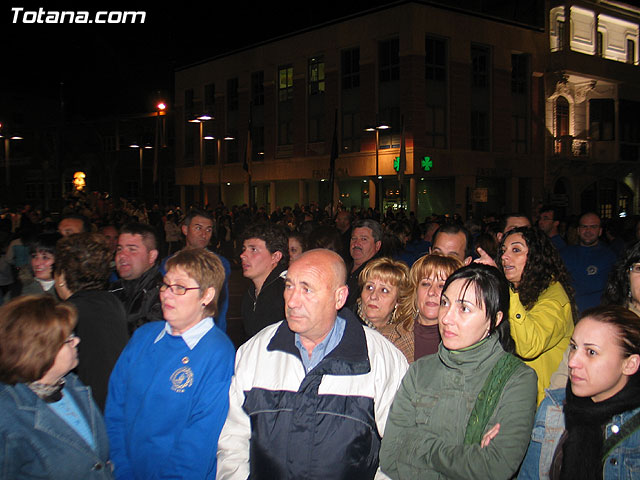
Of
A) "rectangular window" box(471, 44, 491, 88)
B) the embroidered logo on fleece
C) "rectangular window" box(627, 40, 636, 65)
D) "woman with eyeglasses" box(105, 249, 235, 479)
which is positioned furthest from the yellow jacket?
"rectangular window" box(627, 40, 636, 65)

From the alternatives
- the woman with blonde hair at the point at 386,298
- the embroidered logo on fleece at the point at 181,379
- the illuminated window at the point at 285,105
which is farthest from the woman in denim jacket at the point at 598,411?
the illuminated window at the point at 285,105

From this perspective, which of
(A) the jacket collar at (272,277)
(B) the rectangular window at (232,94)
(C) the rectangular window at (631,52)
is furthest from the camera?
(B) the rectangular window at (232,94)

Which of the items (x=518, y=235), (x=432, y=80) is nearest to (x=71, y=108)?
(x=432, y=80)

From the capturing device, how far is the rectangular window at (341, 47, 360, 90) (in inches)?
1328

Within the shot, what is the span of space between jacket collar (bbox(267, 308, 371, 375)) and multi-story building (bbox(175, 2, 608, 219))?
84.5ft

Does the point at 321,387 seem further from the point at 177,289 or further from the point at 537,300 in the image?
the point at 537,300

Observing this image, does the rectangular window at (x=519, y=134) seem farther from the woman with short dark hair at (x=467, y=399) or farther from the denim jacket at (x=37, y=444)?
the denim jacket at (x=37, y=444)

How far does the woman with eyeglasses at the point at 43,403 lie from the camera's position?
2545 mm

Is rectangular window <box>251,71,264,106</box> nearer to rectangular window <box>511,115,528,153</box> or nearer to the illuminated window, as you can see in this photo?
the illuminated window

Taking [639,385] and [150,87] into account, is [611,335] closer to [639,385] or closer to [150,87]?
[639,385]

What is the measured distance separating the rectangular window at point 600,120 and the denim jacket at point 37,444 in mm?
39700

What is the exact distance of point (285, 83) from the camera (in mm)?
38219

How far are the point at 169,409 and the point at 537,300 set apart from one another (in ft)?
8.46

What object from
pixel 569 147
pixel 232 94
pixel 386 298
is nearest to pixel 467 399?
pixel 386 298
